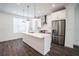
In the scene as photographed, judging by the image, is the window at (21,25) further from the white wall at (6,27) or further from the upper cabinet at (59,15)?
the upper cabinet at (59,15)

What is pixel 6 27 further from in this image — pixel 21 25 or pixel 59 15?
pixel 59 15

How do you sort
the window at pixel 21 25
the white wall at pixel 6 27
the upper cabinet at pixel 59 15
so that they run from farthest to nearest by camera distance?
1. the upper cabinet at pixel 59 15
2. the white wall at pixel 6 27
3. the window at pixel 21 25

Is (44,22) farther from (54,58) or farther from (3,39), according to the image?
(3,39)

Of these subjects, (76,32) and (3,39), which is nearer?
(76,32)

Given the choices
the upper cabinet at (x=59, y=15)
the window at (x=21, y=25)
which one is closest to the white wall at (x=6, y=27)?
the window at (x=21, y=25)

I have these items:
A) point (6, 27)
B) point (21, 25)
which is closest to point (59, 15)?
point (21, 25)

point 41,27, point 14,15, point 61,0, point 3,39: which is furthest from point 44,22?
→ point 3,39

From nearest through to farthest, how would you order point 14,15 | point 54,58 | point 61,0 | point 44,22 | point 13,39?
point 61,0 → point 54,58 → point 44,22 → point 14,15 → point 13,39

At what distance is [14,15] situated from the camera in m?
3.08

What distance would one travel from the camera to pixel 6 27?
3887 mm

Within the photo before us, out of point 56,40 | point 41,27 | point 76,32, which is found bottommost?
point 56,40

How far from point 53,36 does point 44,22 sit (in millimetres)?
1508

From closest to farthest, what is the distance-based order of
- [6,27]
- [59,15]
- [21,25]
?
[21,25]
[6,27]
[59,15]

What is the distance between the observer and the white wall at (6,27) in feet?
11.0
